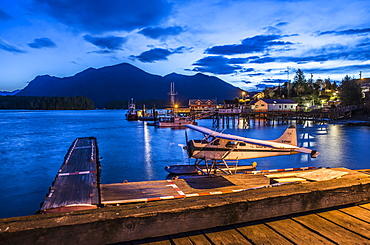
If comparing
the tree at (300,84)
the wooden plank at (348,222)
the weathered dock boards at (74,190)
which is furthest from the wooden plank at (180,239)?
the tree at (300,84)

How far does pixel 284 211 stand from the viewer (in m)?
3.66

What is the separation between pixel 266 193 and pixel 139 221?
5.95 feet

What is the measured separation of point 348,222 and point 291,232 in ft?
3.11

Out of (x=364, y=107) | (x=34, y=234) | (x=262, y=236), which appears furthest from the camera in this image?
(x=364, y=107)

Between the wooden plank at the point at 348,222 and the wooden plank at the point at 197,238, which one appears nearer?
the wooden plank at the point at 197,238

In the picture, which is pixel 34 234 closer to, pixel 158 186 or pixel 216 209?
pixel 216 209

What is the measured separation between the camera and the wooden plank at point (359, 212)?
3750 millimetres

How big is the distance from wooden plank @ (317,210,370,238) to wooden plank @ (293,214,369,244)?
10cm

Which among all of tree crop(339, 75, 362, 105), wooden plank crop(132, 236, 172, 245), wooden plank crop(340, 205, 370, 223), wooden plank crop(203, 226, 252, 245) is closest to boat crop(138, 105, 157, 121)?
tree crop(339, 75, 362, 105)

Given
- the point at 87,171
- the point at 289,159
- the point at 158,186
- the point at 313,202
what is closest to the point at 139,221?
the point at 313,202

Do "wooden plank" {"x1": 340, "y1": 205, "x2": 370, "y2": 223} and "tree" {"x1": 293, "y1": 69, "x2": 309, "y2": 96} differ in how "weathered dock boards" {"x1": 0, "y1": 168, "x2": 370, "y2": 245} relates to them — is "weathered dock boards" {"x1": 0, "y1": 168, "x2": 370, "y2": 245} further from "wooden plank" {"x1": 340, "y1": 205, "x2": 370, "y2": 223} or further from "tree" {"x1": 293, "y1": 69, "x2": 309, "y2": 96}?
"tree" {"x1": 293, "y1": 69, "x2": 309, "y2": 96}

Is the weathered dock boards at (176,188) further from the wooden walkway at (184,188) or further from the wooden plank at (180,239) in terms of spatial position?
the wooden plank at (180,239)

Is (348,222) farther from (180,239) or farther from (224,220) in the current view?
(180,239)

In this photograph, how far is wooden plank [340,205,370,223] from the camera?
12.3 ft
